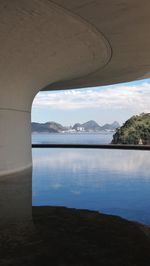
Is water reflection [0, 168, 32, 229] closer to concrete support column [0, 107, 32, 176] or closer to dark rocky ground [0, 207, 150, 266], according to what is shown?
dark rocky ground [0, 207, 150, 266]

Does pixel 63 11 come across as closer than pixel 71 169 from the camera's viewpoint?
Yes

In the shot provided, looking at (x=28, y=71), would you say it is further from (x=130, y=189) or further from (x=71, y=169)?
(x=130, y=189)

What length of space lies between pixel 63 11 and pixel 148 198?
4691mm

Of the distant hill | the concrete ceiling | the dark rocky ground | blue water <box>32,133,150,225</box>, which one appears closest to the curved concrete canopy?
the concrete ceiling

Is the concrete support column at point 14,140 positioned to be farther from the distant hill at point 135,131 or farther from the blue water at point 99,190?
the distant hill at point 135,131

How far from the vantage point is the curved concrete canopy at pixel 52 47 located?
6.86 meters

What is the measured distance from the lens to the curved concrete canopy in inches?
270

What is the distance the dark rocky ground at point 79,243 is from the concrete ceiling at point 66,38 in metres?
4.49

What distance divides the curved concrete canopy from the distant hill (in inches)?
1222

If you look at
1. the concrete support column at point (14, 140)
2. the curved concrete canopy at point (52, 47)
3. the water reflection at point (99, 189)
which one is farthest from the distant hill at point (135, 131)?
the water reflection at point (99, 189)

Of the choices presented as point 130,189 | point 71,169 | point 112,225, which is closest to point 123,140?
point 71,169

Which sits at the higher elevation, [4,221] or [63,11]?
[63,11]

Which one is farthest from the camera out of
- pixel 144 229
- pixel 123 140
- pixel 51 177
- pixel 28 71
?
pixel 123 140

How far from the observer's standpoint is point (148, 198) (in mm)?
6758
